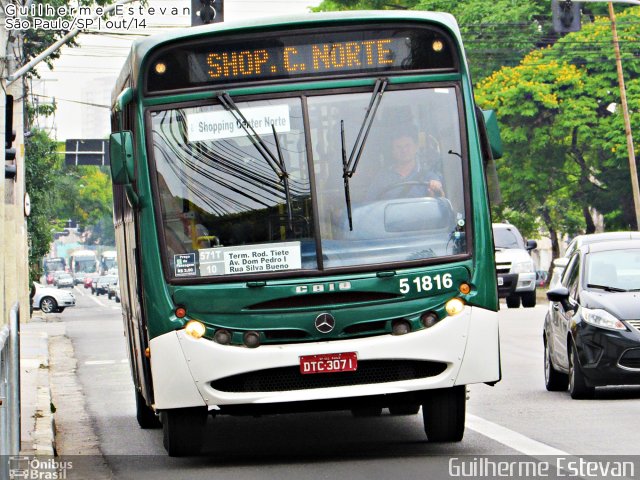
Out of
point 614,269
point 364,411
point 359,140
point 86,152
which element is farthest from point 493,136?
point 86,152

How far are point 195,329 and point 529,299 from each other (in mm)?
26723

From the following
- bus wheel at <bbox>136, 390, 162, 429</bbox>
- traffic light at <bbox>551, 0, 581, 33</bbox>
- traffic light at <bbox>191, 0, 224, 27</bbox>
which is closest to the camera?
bus wheel at <bbox>136, 390, 162, 429</bbox>

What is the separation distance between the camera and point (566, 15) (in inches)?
1047

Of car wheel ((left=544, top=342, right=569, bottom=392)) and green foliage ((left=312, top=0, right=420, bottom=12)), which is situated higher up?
green foliage ((left=312, top=0, right=420, bottom=12))

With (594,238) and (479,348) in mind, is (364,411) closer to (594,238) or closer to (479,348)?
(479,348)

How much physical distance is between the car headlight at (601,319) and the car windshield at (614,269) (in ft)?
1.55

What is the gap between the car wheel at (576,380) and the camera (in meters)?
14.2

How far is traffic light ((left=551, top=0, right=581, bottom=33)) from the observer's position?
1042 inches

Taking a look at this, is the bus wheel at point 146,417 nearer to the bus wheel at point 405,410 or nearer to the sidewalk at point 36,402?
the sidewalk at point 36,402

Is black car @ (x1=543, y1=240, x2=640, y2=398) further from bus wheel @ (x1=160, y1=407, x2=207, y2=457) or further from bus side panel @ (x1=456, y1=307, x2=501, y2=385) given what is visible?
bus wheel @ (x1=160, y1=407, x2=207, y2=457)

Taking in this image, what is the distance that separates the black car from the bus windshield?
409cm

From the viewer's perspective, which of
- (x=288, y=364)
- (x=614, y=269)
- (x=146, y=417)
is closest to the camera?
(x=288, y=364)

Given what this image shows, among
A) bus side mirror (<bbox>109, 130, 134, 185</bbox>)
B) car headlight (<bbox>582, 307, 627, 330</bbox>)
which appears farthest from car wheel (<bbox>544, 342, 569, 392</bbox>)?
bus side mirror (<bbox>109, 130, 134, 185</bbox>)

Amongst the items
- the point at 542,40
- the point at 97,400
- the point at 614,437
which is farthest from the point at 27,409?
the point at 542,40
